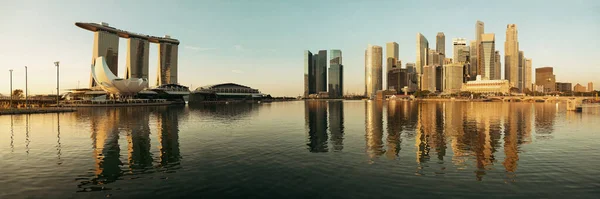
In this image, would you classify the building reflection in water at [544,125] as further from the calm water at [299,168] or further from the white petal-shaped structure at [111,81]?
the white petal-shaped structure at [111,81]

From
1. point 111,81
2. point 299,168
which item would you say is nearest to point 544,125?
point 299,168

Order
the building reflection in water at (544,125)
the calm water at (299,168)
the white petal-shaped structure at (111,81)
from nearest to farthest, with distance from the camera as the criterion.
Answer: the calm water at (299,168), the building reflection in water at (544,125), the white petal-shaped structure at (111,81)

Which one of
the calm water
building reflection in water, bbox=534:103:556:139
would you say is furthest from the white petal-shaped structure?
building reflection in water, bbox=534:103:556:139

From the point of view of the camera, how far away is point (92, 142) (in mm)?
34375

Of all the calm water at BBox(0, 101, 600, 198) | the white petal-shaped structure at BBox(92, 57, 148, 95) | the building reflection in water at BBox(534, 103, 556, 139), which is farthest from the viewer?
the white petal-shaped structure at BBox(92, 57, 148, 95)

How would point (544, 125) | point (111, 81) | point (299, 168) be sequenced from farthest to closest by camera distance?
1. point (111, 81)
2. point (544, 125)
3. point (299, 168)

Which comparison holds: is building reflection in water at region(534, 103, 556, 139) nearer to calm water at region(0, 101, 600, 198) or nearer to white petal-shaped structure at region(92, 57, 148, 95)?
calm water at region(0, 101, 600, 198)

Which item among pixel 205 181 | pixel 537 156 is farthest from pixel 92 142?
pixel 537 156

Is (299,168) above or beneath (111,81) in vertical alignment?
beneath

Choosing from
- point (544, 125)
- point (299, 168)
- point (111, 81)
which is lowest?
point (299, 168)

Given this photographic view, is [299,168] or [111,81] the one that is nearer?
[299,168]

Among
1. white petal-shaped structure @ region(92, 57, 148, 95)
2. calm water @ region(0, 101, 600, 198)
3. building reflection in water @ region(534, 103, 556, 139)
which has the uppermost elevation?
white petal-shaped structure @ region(92, 57, 148, 95)

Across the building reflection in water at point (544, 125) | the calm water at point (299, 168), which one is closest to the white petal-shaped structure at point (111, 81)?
the calm water at point (299, 168)

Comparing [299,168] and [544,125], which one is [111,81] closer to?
[299,168]
